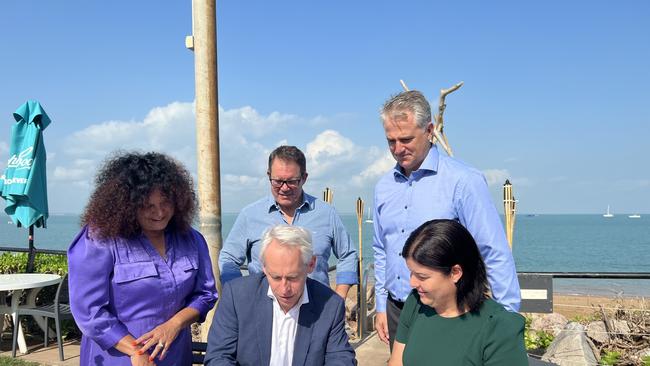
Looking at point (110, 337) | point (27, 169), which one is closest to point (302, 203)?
point (110, 337)

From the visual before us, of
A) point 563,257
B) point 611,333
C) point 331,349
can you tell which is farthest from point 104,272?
point 563,257

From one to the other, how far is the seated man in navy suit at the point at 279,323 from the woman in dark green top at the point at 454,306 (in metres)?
0.35

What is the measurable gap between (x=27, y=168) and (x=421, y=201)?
185 inches

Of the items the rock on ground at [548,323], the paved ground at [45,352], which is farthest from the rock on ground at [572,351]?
the paved ground at [45,352]

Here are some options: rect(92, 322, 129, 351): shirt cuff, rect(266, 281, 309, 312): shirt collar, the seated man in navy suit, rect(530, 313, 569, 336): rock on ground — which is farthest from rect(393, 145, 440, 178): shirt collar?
rect(530, 313, 569, 336): rock on ground

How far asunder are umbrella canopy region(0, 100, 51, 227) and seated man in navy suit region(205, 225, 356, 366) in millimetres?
4274

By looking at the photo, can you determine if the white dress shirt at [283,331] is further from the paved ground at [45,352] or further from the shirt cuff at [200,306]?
the paved ground at [45,352]

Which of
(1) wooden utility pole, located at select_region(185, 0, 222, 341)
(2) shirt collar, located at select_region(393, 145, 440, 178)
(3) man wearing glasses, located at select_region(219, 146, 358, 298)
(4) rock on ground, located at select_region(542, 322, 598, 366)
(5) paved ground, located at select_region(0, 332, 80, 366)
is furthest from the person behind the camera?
(5) paved ground, located at select_region(0, 332, 80, 366)

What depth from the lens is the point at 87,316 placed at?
74.9 inches

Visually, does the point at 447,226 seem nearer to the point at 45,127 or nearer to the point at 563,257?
the point at 45,127

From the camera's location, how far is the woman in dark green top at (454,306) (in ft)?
5.49

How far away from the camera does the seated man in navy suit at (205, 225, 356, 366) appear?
1.96 m

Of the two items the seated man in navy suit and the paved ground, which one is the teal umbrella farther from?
the seated man in navy suit

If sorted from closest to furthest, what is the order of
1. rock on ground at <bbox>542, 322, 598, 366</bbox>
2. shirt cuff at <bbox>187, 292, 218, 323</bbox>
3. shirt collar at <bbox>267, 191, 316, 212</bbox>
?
shirt cuff at <bbox>187, 292, 218, 323</bbox> → shirt collar at <bbox>267, 191, 316, 212</bbox> → rock on ground at <bbox>542, 322, 598, 366</bbox>
